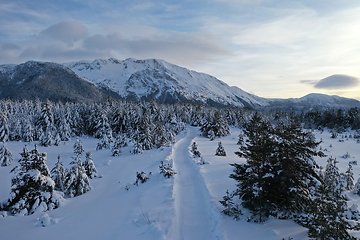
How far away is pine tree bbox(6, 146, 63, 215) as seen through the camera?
15609mm

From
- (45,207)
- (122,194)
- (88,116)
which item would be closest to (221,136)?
(88,116)

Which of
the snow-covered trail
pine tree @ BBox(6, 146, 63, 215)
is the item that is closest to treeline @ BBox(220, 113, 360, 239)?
the snow-covered trail

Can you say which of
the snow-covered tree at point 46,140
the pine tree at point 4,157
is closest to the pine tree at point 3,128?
the snow-covered tree at point 46,140

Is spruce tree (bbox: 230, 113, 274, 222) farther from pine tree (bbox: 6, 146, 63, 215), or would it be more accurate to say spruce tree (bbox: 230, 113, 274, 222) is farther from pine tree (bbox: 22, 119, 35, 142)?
pine tree (bbox: 22, 119, 35, 142)

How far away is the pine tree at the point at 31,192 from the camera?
15.6m

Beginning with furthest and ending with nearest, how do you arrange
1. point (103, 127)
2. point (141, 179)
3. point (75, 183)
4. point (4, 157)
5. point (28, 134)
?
point (103, 127) < point (28, 134) < point (4, 157) < point (141, 179) < point (75, 183)

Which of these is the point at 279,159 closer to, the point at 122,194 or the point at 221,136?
the point at 122,194

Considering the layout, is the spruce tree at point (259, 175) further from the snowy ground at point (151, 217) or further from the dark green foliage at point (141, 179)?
the dark green foliage at point (141, 179)

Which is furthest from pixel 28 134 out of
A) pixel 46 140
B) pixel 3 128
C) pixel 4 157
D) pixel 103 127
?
pixel 4 157

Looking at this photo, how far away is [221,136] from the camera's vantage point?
212ft

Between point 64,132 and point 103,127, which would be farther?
point 64,132

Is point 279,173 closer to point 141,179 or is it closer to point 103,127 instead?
point 141,179

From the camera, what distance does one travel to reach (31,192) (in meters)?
16.2

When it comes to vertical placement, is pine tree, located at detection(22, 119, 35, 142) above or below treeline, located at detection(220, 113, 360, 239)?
below
